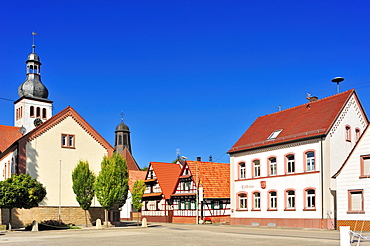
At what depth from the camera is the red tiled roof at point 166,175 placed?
58.9 metres

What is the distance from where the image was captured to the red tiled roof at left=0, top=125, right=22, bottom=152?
182 feet

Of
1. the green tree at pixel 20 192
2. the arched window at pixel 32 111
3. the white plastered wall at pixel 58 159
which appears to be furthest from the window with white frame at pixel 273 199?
the arched window at pixel 32 111

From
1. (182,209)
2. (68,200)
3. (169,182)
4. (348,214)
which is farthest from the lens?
(169,182)

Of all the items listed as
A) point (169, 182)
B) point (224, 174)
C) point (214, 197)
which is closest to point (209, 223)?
point (214, 197)

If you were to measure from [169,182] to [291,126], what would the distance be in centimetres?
2325

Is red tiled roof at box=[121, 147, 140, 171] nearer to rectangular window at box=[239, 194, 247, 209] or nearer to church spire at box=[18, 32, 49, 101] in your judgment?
church spire at box=[18, 32, 49, 101]

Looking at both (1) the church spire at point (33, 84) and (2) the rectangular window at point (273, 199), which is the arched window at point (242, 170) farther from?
(1) the church spire at point (33, 84)

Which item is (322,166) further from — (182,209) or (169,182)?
(169,182)

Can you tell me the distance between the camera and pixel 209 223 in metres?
51.0

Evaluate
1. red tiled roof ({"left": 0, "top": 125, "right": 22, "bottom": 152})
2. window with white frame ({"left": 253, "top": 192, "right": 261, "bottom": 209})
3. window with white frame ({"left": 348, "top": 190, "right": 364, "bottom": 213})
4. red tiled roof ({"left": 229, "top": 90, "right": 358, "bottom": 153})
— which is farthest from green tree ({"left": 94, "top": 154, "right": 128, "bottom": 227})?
window with white frame ({"left": 348, "top": 190, "right": 364, "bottom": 213})

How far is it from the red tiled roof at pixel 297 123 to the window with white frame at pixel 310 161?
1.51 meters

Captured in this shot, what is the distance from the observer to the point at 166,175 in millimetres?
60875

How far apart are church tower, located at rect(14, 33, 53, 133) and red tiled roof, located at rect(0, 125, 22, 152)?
15.4 metres

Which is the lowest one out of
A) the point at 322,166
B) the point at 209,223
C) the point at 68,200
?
the point at 209,223
